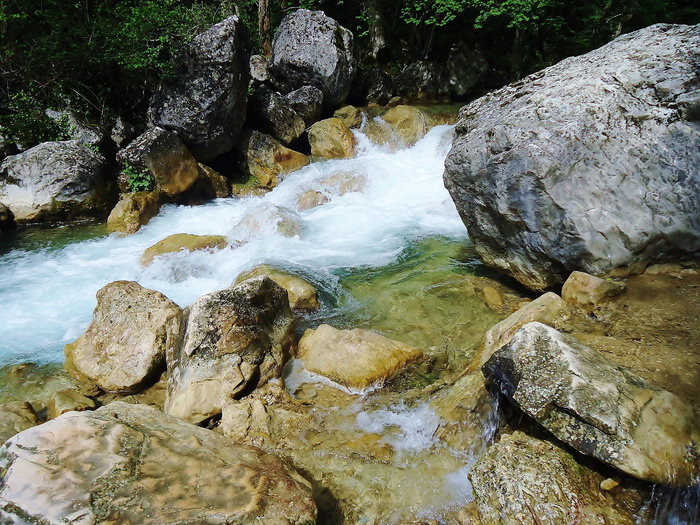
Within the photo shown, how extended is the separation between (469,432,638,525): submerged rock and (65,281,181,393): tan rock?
10.9 ft

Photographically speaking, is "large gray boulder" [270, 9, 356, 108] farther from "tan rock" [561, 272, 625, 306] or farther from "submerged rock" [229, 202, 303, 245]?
"tan rock" [561, 272, 625, 306]

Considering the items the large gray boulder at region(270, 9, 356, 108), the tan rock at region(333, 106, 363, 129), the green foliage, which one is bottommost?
the green foliage

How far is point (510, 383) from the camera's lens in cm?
307

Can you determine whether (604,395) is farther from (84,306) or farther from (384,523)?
(84,306)

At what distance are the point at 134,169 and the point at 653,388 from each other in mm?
9759

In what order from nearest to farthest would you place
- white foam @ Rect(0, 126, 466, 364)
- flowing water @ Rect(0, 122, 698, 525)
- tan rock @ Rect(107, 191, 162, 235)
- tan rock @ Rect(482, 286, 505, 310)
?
flowing water @ Rect(0, 122, 698, 525) → tan rock @ Rect(482, 286, 505, 310) → white foam @ Rect(0, 126, 466, 364) → tan rock @ Rect(107, 191, 162, 235)

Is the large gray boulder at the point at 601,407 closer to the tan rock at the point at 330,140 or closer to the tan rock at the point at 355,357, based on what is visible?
the tan rock at the point at 355,357

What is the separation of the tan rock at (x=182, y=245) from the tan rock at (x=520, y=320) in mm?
5558

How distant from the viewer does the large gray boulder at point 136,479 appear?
7.27ft

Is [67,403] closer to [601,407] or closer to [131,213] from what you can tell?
[601,407]

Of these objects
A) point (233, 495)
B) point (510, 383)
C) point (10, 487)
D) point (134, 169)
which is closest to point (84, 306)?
point (134, 169)

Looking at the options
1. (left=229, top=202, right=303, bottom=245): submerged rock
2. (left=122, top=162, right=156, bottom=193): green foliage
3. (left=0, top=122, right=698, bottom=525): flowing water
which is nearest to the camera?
(left=0, top=122, right=698, bottom=525): flowing water

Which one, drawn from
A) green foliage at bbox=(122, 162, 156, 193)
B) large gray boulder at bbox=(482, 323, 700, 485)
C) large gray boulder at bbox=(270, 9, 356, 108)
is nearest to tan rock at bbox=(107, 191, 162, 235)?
green foliage at bbox=(122, 162, 156, 193)

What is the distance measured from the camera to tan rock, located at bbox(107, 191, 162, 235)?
29.1 ft
